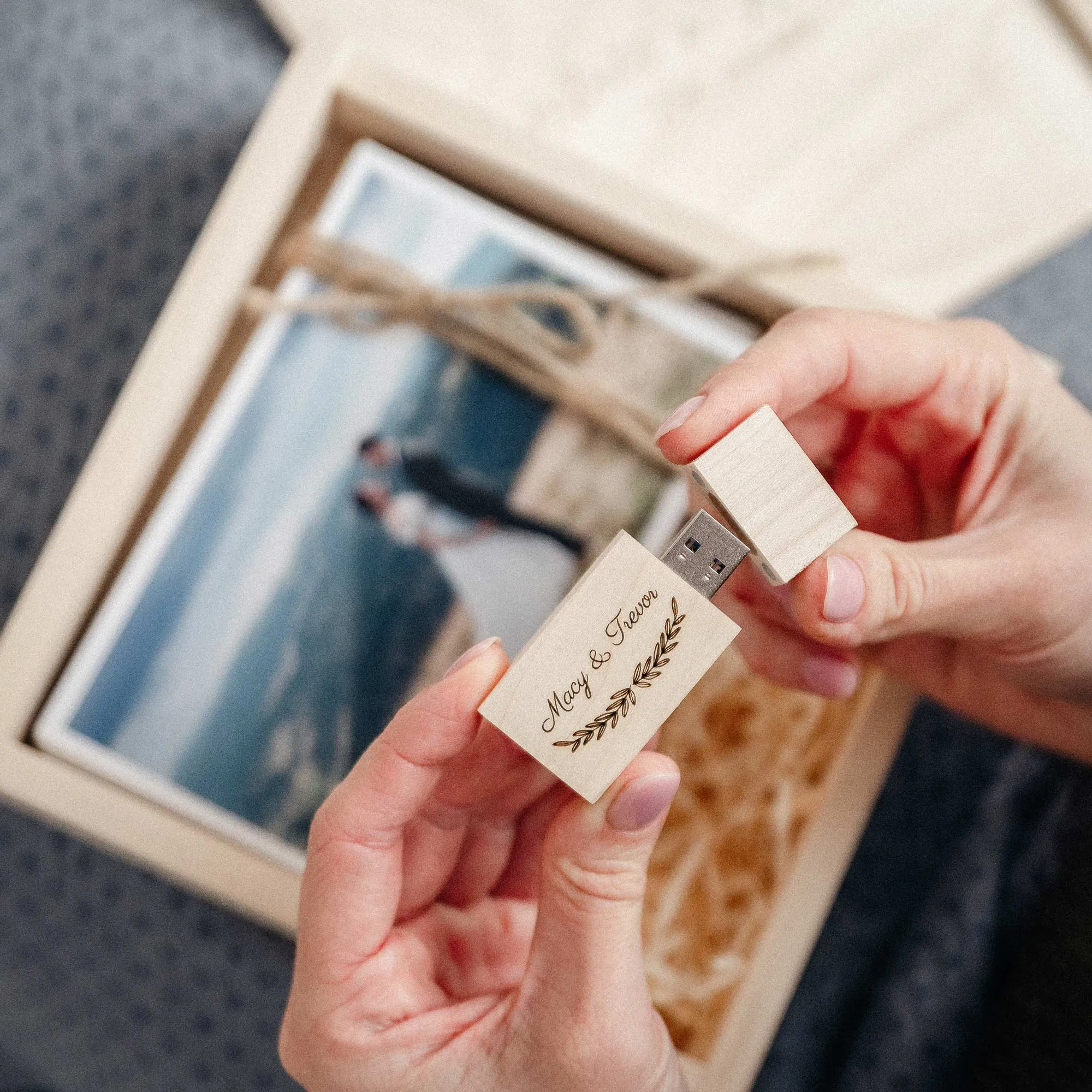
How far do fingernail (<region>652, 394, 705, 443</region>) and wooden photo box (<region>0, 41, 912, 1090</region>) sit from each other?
0.21 meters

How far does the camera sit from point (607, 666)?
44 centimetres

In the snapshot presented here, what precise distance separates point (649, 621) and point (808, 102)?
0.65m

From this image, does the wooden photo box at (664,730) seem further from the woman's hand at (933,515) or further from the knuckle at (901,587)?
the knuckle at (901,587)

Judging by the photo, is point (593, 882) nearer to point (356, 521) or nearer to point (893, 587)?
point (893, 587)

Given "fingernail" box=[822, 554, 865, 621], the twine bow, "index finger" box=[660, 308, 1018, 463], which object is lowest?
the twine bow

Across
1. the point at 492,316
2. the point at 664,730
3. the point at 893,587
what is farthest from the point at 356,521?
the point at 893,587

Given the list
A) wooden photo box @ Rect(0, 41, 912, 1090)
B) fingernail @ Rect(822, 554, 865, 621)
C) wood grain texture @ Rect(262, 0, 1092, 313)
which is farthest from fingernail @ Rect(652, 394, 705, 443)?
wood grain texture @ Rect(262, 0, 1092, 313)

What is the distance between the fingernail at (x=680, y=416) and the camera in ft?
1.55

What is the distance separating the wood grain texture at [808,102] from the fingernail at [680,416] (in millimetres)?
441

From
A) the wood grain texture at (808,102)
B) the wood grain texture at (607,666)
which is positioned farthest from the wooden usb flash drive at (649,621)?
the wood grain texture at (808,102)

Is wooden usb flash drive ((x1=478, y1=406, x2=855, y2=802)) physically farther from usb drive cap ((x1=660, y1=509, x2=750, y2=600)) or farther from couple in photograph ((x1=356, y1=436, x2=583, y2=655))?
couple in photograph ((x1=356, y1=436, x2=583, y2=655))

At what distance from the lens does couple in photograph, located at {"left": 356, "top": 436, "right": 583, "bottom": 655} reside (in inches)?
26.5

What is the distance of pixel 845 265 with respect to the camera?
85 centimetres

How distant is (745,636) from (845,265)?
42 cm
